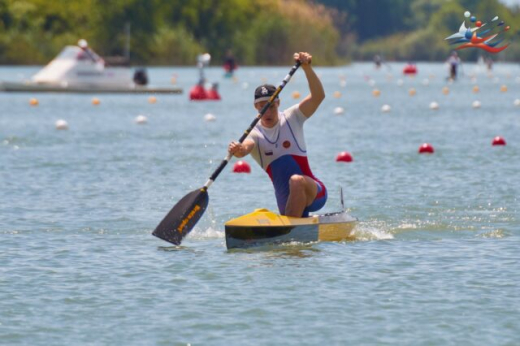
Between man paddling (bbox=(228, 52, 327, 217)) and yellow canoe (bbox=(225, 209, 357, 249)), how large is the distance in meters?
0.18

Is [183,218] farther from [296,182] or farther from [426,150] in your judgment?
[426,150]

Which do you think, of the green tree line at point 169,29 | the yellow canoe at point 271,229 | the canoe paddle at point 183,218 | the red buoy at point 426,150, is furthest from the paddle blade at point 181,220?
the green tree line at point 169,29

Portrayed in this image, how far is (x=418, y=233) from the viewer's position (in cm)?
1508

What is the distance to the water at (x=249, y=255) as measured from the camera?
10367mm

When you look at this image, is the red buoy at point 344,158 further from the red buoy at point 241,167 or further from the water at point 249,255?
the red buoy at point 241,167

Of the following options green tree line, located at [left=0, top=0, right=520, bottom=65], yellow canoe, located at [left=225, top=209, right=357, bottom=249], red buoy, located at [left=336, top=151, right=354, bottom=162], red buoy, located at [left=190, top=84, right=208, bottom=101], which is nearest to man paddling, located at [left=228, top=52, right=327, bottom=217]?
yellow canoe, located at [left=225, top=209, right=357, bottom=249]

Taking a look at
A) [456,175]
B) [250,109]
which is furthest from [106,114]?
[456,175]

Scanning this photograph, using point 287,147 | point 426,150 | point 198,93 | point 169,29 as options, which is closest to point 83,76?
point 198,93

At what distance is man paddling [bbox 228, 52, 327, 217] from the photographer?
13766 millimetres

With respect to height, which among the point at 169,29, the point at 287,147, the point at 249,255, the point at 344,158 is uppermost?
the point at 169,29

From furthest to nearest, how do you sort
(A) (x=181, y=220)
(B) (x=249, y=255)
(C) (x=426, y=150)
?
(C) (x=426, y=150), (A) (x=181, y=220), (B) (x=249, y=255)

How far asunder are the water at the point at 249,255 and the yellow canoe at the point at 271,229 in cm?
14

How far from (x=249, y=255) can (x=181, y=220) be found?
1.08 metres

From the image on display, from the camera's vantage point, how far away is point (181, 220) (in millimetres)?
14203
